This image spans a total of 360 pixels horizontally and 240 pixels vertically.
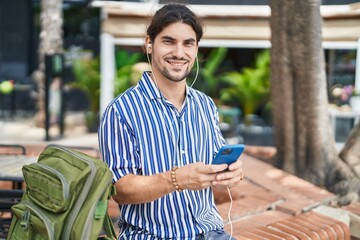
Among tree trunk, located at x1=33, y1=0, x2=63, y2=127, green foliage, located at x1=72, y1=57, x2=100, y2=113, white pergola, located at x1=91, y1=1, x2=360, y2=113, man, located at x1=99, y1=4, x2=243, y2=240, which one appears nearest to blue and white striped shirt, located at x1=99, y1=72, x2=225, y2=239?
man, located at x1=99, y1=4, x2=243, y2=240

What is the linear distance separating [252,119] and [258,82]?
27.1 inches

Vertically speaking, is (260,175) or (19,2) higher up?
(19,2)

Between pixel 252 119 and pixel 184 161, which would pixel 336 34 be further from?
pixel 184 161

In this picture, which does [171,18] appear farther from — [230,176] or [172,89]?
[230,176]

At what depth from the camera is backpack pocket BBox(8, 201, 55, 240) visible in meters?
1.74

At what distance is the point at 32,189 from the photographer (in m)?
1.90

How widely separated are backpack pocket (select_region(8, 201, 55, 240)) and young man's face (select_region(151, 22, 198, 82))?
598mm

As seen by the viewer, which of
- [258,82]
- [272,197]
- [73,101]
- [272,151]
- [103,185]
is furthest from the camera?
[73,101]

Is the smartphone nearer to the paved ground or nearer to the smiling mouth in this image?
the smiling mouth

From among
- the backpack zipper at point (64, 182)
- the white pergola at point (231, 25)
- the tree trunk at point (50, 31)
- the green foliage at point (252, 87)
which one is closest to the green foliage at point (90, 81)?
the tree trunk at point (50, 31)

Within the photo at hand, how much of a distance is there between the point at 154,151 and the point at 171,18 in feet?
1.40

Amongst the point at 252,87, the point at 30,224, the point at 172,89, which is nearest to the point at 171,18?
the point at 172,89

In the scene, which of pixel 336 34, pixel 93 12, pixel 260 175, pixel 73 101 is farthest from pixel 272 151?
pixel 93 12

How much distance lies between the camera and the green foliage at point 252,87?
10.2 meters
